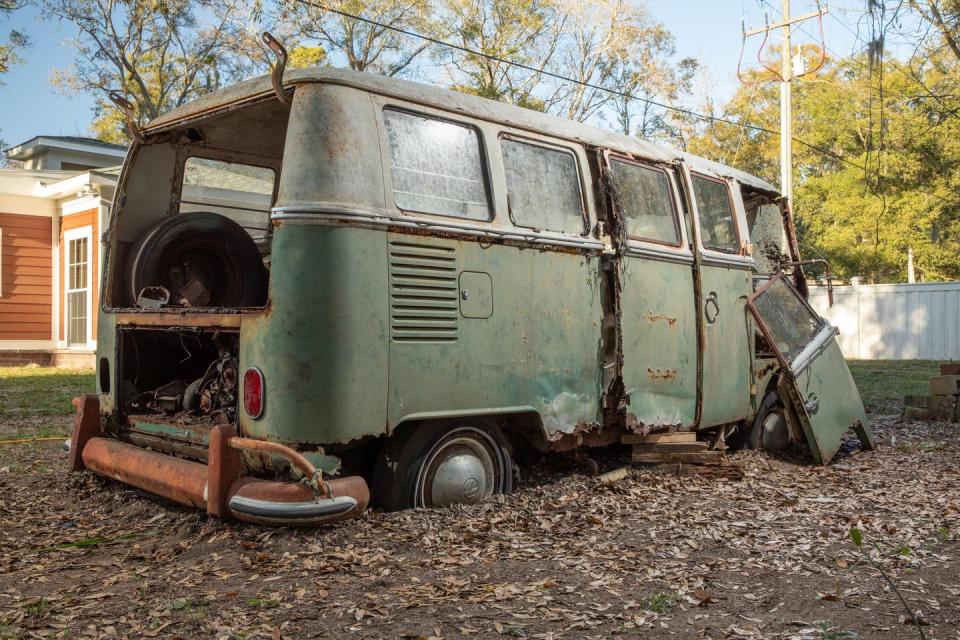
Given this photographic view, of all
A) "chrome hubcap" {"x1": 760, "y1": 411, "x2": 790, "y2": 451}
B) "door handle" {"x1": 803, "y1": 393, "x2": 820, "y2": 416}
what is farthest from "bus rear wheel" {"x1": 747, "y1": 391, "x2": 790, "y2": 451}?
"door handle" {"x1": 803, "y1": 393, "x2": 820, "y2": 416}

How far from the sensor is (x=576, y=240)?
572cm

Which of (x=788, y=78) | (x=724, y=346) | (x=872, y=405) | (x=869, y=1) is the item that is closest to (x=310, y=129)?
(x=869, y=1)

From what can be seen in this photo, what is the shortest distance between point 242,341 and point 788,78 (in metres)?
20.9

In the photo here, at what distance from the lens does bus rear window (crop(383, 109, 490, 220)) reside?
4.82 m

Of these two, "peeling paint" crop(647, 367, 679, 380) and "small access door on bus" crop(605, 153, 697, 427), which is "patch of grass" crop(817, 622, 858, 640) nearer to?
"small access door on bus" crop(605, 153, 697, 427)

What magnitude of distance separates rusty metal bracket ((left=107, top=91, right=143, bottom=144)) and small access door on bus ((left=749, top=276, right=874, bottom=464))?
4.94m

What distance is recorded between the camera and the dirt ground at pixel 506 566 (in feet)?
11.4

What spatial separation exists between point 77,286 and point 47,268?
974 millimetres

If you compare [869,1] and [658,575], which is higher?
[869,1]

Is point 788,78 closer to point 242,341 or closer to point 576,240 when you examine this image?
point 576,240

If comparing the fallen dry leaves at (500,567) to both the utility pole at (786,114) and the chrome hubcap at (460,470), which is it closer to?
the chrome hubcap at (460,470)

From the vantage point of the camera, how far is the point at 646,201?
21.2 ft

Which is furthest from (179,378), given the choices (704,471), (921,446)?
(921,446)

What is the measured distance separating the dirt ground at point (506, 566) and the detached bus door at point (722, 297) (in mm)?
1030
